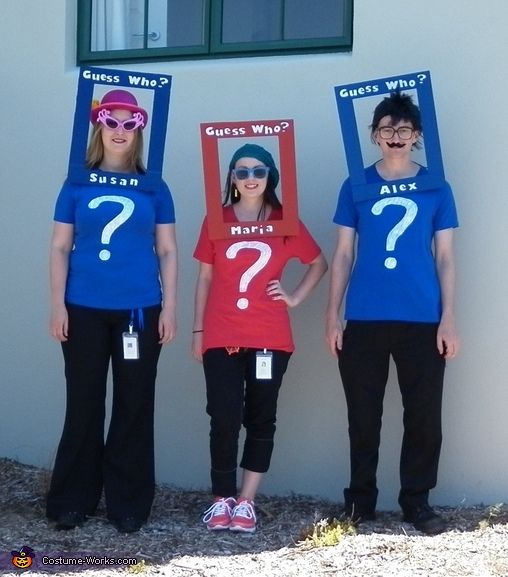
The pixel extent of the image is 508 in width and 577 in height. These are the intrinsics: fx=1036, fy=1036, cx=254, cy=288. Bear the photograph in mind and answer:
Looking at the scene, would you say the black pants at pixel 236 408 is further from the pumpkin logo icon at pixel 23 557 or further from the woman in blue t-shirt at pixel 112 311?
the pumpkin logo icon at pixel 23 557

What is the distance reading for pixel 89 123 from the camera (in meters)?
4.59

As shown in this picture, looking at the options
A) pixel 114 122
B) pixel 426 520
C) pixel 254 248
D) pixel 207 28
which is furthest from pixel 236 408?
pixel 207 28

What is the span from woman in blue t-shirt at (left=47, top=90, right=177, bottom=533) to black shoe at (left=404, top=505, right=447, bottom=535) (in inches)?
46.2

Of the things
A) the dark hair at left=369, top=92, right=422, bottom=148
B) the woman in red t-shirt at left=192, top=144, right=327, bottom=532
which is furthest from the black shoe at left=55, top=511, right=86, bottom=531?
the dark hair at left=369, top=92, right=422, bottom=148

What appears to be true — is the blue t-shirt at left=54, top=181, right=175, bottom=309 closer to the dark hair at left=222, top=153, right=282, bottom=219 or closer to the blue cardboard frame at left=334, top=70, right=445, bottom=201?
the dark hair at left=222, top=153, right=282, bottom=219

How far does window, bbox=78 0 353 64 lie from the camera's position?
5.24 metres

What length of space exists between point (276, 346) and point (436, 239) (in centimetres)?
84

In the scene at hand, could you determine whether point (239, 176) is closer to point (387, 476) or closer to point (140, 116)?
point (140, 116)

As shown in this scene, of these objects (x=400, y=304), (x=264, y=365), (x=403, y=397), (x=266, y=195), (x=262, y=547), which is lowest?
(x=262, y=547)

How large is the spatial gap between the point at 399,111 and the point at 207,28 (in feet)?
4.58

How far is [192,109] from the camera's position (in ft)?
17.5

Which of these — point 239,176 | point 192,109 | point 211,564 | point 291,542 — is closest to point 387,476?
point 291,542

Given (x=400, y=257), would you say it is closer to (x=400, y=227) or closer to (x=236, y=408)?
(x=400, y=227)

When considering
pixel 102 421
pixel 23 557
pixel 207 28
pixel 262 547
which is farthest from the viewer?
pixel 207 28
